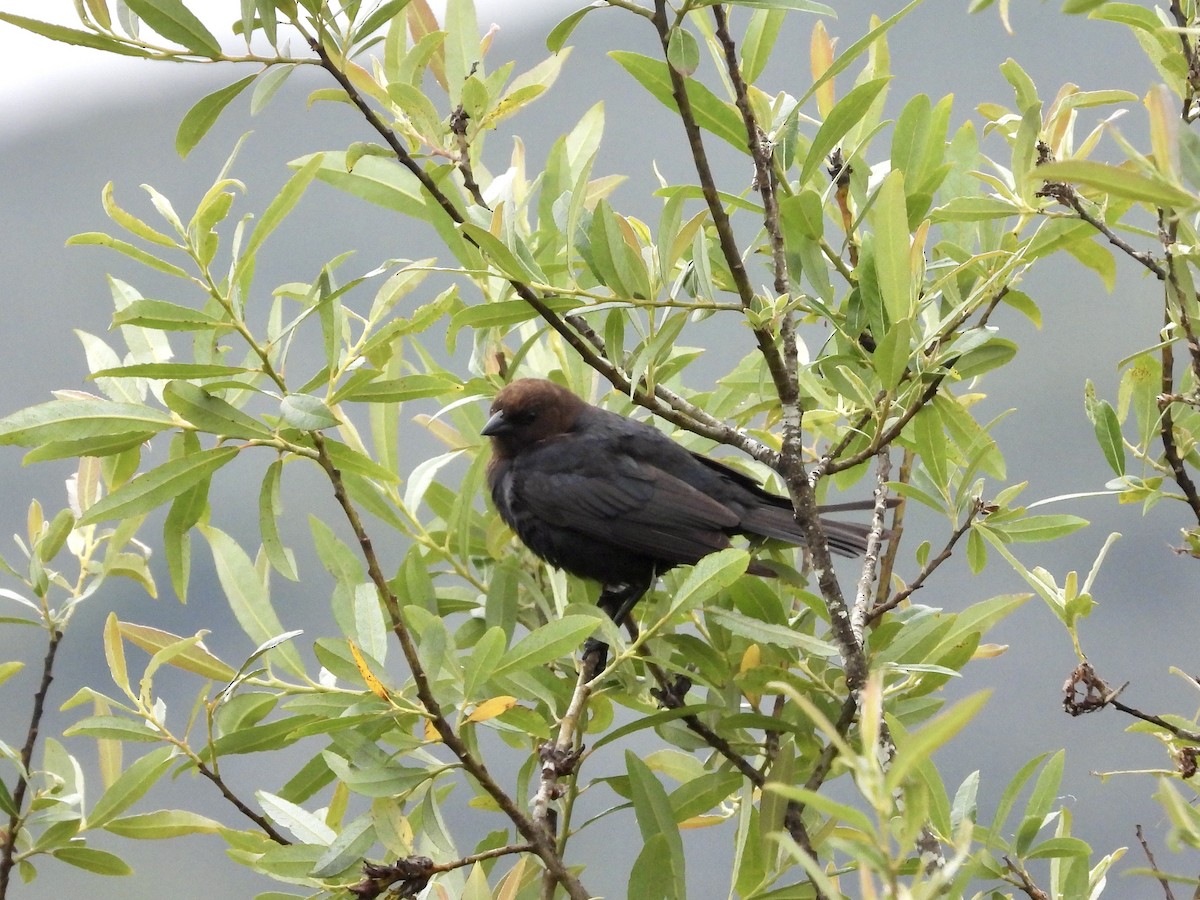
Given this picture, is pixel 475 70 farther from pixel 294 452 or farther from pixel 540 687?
pixel 540 687

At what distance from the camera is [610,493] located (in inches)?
158

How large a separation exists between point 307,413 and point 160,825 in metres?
1.02

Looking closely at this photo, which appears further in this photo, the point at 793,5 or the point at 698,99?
the point at 698,99

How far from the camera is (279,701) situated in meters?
2.30

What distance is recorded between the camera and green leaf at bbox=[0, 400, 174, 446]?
6.20 ft

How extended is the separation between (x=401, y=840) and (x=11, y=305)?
637 inches

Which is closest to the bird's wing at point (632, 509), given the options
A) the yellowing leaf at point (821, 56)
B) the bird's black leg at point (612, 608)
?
the bird's black leg at point (612, 608)

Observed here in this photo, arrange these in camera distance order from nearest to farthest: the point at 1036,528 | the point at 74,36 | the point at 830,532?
the point at 74,36 < the point at 1036,528 < the point at 830,532

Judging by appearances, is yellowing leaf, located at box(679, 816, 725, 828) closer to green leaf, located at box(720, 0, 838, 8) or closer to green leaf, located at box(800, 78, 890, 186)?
green leaf, located at box(800, 78, 890, 186)

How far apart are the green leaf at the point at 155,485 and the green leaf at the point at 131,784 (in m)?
0.47

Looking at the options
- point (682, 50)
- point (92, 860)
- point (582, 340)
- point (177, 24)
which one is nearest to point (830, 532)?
point (582, 340)

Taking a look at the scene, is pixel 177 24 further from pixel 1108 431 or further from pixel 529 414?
pixel 529 414

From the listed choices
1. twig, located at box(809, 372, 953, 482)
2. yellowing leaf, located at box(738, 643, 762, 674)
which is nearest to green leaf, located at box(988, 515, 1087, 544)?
twig, located at box(809, 372, 953, 482)

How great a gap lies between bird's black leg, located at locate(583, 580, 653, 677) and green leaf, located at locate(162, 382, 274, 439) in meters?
0.92
